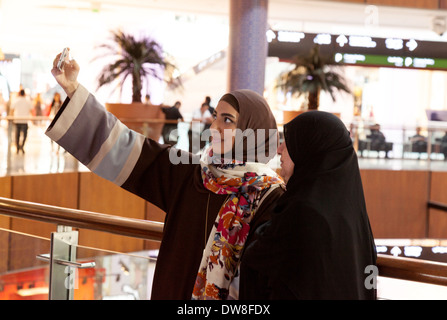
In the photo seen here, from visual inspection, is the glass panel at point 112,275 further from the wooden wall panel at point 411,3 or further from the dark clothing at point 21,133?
the wooden wall panel at point 411,3

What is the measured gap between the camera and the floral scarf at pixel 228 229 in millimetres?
1681

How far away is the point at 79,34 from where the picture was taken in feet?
60.3

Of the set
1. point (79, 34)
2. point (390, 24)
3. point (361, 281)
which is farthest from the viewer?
point (79, 34)

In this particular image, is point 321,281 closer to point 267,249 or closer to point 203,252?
point 267,249

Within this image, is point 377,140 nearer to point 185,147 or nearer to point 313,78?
point 313,78

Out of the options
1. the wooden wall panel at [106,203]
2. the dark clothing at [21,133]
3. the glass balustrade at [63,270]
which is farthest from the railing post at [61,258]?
the dark clothing at [21,133]

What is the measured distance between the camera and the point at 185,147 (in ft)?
32.8

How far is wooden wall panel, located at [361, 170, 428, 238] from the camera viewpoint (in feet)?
36.4

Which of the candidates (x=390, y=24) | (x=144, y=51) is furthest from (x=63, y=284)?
(x=390, y=24)

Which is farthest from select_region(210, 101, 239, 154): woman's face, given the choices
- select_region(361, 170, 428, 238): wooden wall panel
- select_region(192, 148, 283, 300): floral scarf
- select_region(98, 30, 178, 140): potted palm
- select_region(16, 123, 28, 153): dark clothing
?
select_region(361, 170, 428, 238): wooden wall panel

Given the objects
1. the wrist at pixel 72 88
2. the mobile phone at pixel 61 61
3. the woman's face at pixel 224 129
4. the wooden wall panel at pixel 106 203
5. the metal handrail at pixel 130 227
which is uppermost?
the mobile phone at pixel 61 61

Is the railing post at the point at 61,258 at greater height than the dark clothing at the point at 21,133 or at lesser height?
lesser

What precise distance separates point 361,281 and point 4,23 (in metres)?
17.4

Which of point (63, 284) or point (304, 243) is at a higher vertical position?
point (304, 243)
